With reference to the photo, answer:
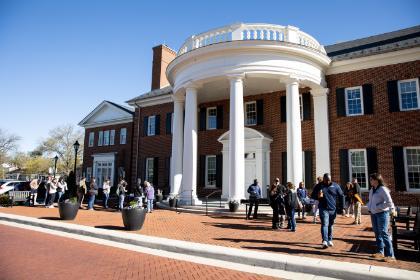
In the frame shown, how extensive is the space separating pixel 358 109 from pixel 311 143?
118 inches

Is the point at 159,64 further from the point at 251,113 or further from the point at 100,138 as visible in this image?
the point at 251,113

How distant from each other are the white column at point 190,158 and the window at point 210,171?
4270 mm

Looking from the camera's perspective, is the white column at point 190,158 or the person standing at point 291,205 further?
the white column at point 190,158

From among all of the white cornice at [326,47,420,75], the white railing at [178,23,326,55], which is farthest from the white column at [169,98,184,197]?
the white cornice at [326,47,420,75]

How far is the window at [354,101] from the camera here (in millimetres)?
16438

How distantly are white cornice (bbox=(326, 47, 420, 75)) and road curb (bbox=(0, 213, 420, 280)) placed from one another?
13.4 meters

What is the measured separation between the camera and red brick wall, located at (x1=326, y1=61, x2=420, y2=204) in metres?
15.0

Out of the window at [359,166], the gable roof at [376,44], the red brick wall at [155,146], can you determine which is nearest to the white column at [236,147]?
the gable roof at [376,44]

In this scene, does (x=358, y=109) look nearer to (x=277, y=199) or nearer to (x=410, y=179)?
(x=410, y=179)

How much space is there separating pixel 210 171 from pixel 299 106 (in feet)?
24.1

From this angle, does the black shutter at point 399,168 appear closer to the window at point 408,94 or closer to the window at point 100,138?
the window at point 408,94

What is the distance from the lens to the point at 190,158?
16375 millimetres

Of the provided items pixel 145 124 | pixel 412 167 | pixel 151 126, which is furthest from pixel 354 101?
pixel 145 124

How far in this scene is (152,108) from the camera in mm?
25734
